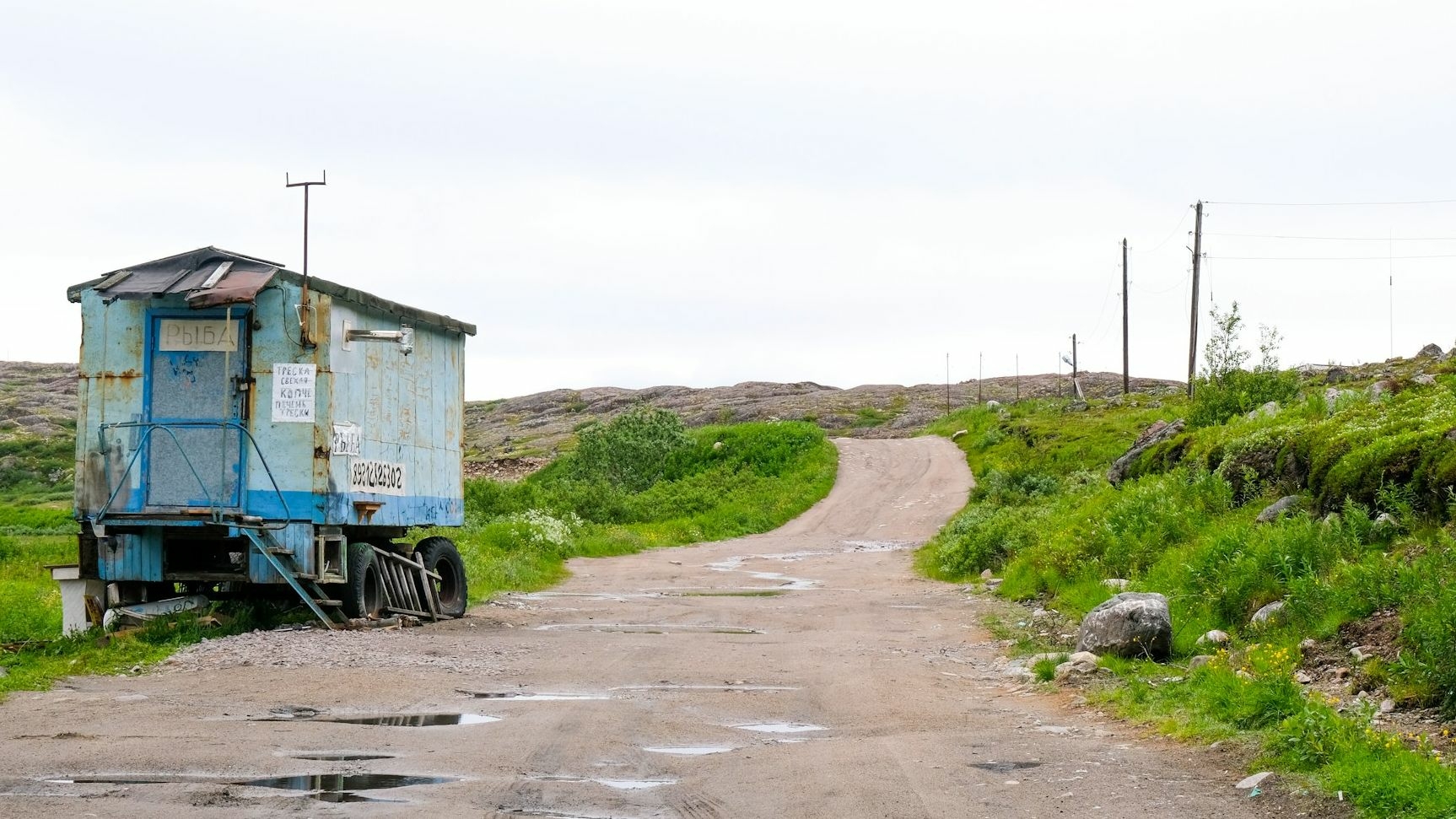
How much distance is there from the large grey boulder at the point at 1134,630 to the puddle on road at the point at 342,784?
692 cm

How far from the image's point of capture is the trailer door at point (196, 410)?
15062mm

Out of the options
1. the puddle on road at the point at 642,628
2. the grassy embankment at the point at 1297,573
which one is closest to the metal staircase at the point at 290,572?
the puddle on road at the point at 642,628

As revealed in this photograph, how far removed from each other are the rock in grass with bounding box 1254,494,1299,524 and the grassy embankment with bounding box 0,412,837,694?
36.7ft

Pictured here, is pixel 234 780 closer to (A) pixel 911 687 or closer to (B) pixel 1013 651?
(A) pixel 911 687

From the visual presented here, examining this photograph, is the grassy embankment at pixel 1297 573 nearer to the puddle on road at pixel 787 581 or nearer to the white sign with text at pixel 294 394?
the puddle on road at pixel 787 581

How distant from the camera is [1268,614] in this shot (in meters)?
12.0

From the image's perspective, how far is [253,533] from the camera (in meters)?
14.8

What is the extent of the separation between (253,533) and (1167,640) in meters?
9.40

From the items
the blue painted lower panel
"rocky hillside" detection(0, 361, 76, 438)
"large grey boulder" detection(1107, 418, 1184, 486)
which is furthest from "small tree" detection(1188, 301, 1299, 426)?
"rocky hillside" detection(0, 361, 76, 438)

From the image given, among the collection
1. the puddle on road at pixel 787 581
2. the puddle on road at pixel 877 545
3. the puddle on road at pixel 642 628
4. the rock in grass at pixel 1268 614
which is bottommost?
the puddle on road at pixel 877 545

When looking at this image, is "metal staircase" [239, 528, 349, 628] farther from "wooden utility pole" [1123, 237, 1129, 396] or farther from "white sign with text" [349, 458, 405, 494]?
"wooden utility pole" [1123, 237, 1129, 396]

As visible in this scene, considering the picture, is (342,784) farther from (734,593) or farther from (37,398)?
(37,398)

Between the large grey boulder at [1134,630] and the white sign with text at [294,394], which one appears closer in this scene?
the large grey boulder at [1134,630]

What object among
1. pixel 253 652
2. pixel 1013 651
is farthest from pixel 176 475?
pixel 1013 651
